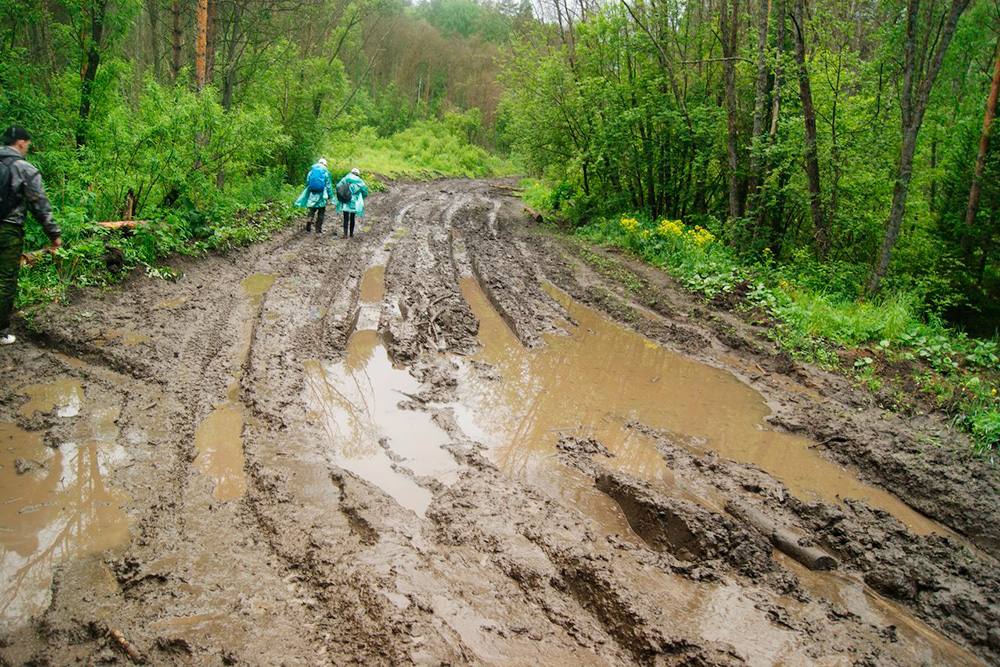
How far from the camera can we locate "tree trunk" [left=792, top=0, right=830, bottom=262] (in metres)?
9.62

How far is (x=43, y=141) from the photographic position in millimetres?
8094

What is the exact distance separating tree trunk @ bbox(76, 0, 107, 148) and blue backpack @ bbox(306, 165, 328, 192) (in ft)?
12.6

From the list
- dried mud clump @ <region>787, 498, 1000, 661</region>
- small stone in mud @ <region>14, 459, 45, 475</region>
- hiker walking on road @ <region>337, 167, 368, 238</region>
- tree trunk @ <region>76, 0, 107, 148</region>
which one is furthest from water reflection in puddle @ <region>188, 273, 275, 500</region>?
hiker walking on road @ <region>337, 167, 368, 238</region>

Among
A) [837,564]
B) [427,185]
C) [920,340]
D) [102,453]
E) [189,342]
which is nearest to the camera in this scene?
[837,564]

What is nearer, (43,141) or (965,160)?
(43,141)

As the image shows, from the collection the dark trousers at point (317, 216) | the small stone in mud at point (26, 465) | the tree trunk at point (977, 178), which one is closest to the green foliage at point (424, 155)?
the dark trousers at point (317, 216)

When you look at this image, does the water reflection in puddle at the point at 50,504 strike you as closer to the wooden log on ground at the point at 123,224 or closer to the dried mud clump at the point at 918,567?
the wooden log on ground at the point at 123,224

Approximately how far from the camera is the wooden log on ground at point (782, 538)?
3.98 m

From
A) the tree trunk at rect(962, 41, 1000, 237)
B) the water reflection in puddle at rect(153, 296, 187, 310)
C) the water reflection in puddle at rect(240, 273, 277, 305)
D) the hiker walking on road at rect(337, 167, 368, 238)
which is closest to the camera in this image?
the water reflection in puddle at rect(153, 296, 187, 310)

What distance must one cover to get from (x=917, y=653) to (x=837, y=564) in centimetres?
77

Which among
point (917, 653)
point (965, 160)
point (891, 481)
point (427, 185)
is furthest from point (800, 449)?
point (427, 185)

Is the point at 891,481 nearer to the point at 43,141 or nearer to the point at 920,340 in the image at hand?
the point at 920,340

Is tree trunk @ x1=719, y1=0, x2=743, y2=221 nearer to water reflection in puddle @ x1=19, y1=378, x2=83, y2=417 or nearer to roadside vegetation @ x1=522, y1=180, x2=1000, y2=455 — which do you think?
roadside vegetation @ x1=522, y1=180, x2=1000, y2=455

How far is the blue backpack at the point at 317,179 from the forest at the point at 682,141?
0.99 metres
